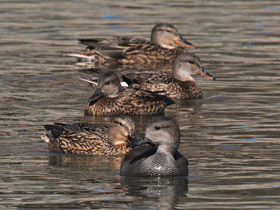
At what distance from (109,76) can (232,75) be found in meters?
4.67

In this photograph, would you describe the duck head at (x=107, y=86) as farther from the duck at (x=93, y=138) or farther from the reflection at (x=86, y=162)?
the reflection at (x=86, y=162)

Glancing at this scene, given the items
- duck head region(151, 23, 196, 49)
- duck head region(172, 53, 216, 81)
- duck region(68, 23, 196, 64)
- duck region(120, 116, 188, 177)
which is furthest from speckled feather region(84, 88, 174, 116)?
duck head region(151, 23, 196, 49)

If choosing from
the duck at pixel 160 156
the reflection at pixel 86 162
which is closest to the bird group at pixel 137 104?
the duck at pixel 160 156

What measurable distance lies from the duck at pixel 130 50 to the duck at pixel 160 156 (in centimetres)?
1168

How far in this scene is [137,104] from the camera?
1638 centimetres

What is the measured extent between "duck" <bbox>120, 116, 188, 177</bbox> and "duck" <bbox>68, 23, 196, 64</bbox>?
38.3 ft

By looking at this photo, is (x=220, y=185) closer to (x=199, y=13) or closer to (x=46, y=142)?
(x=46, y=142)

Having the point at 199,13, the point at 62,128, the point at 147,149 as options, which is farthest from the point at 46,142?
the point at 199,13

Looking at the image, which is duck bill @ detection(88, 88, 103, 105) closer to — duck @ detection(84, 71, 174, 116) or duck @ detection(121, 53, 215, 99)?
duck @ detection(84, 71, 174, 116)

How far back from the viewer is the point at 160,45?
23547 mm

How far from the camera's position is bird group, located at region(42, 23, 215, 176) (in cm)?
1130

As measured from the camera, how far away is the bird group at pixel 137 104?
11305mm

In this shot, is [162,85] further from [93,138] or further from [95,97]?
[93,138]

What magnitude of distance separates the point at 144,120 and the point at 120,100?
0.72m
